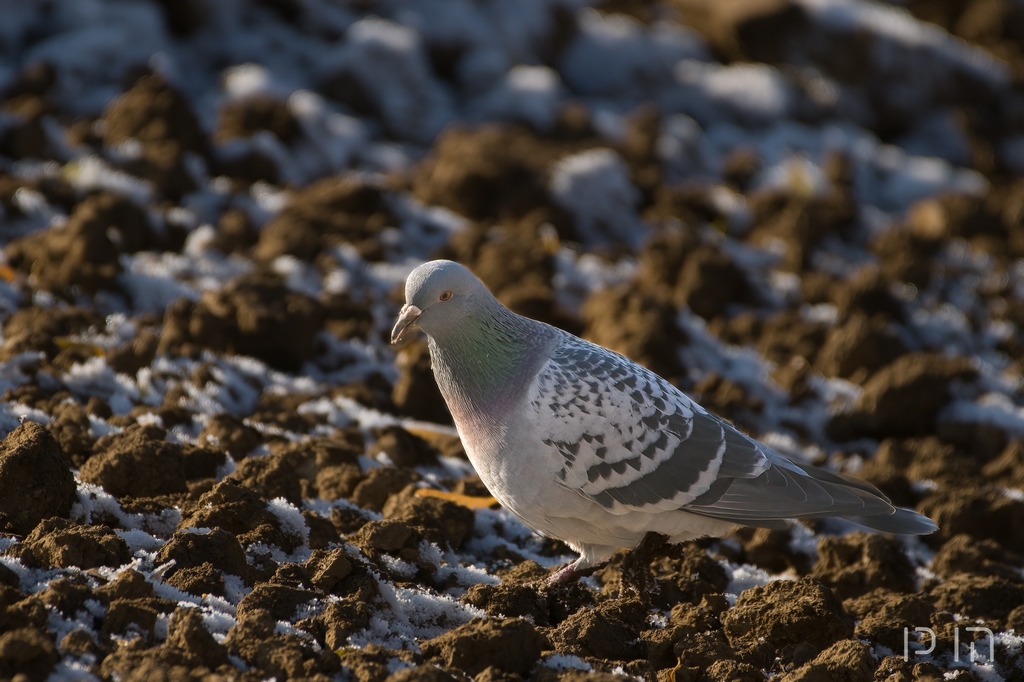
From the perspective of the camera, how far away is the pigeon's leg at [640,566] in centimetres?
434

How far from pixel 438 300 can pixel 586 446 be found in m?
0.79

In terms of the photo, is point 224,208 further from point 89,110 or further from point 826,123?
point 826,123

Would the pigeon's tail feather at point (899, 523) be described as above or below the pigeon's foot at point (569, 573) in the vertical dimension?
above

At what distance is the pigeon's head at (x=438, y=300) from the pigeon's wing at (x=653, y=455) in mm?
395

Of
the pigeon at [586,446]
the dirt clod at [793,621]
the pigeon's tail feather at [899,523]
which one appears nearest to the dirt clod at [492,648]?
the pigeon at [586,446]

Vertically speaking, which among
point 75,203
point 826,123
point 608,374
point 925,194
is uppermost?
point 826,123

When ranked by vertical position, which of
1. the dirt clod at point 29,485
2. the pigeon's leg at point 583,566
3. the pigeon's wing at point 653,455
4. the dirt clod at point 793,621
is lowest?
the dirt clod at point 793,621

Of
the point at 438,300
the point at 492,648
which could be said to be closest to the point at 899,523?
the point at 492,648

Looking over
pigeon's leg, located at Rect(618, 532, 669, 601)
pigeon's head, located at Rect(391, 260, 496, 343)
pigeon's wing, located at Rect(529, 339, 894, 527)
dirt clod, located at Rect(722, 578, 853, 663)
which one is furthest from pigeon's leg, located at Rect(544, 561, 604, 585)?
pigeon's head, located at Rect(391, 260, 496, 343)

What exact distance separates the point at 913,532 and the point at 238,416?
10.6 ft

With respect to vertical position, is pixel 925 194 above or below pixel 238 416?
above

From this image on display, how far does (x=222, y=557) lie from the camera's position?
3705 mm

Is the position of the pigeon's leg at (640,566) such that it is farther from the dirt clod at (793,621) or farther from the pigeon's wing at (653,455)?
the dirt clod at (793,621)

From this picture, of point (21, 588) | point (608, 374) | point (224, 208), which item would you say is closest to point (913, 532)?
Answer: point (608, 374)
